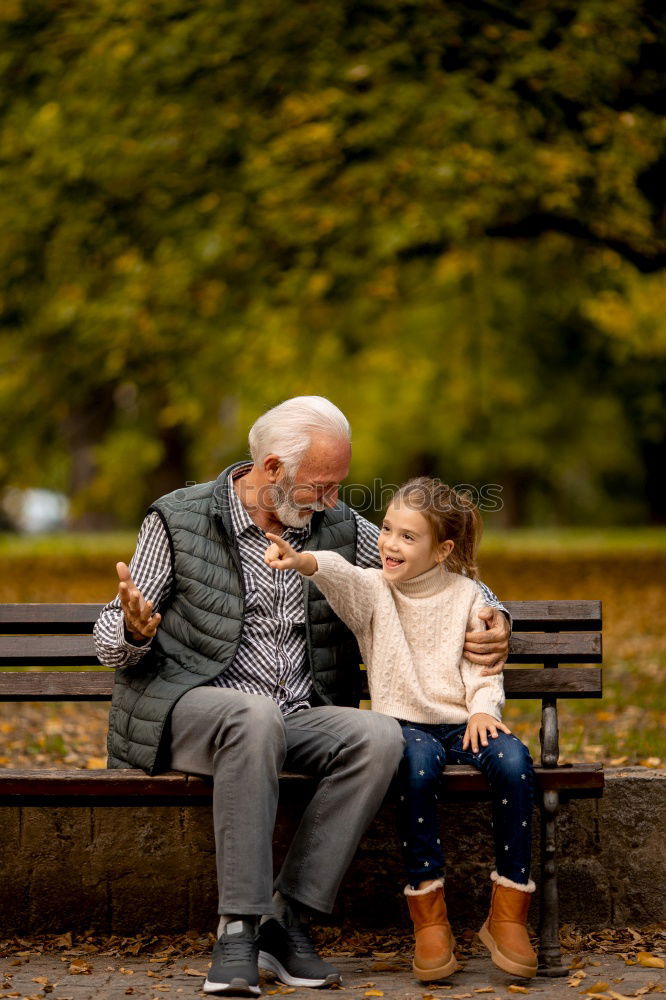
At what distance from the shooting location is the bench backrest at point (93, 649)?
4277 millimetres

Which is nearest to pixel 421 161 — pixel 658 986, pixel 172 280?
pixel 172 280

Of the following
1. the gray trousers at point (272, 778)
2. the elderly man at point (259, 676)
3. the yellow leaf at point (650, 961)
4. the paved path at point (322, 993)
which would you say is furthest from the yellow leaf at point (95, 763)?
the yellow leaf at point (650, 961)

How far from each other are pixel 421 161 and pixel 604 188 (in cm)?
142

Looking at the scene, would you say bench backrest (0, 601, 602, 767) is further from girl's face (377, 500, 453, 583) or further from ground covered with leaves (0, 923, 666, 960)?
ground covered with leaves (0, 923, 666, 960)

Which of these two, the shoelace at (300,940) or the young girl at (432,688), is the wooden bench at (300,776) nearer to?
the young girl at (432,688)

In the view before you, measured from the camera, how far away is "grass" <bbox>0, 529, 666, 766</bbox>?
20.5 ft

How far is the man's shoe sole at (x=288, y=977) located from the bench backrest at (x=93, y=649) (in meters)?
1.00

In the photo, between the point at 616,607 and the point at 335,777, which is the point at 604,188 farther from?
the point at 335,777

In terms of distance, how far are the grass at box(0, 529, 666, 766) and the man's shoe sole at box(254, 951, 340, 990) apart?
212cm

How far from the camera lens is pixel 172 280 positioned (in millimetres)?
10516

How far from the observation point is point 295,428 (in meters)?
4.16

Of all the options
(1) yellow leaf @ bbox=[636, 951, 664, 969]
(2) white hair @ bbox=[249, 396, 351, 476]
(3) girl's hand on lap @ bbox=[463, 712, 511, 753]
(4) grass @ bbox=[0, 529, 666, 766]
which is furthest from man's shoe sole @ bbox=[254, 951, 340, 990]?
(4) grass @ bbox=[0, 529, 666, 766]

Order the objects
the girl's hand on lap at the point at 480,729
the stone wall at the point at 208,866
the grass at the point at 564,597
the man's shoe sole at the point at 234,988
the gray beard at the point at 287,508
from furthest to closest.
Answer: the grass at the point at 564,597
the stone wall at the point at 208,866
the gray beard at the point at 287,508
the girl's hand on lap at the point at 480,729
the man's shoe sole at the point at 234,988

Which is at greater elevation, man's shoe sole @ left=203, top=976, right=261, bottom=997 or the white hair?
the white hair
